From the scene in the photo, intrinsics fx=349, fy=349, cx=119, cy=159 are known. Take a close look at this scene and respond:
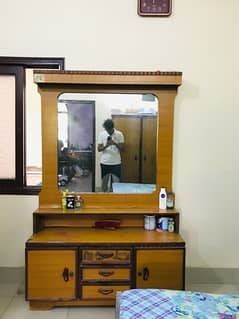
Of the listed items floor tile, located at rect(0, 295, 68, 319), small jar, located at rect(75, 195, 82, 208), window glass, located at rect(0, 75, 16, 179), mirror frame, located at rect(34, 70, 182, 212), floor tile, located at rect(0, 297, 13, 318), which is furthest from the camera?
window glass, located at rect(0, 75, 16, 179)

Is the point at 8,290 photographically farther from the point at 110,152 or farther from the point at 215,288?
the point at 215,288

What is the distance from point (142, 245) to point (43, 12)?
221 centimetres

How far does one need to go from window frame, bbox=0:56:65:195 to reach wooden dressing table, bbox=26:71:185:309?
24 centimetres

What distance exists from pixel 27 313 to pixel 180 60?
8.19 feet

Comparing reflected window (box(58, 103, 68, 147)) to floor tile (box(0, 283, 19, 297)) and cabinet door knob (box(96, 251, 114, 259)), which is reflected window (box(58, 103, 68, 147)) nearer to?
cabinet door knob (box(96, 251, 114, 259))

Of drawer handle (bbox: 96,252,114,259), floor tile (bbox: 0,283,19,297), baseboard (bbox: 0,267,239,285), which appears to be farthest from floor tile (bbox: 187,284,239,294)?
floor tile (bbox: 0,283,19,297)

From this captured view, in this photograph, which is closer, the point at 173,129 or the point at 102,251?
the point at 102,251

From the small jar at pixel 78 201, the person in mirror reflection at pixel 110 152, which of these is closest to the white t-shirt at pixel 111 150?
the person in mirror reflection at pixel 110 152

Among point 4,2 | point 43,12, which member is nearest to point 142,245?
point 43,12

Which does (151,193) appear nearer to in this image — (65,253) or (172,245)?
(172,245)

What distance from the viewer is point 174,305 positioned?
187cm

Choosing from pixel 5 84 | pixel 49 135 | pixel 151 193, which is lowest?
pixel 151 193

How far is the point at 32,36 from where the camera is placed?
3139 millimetres

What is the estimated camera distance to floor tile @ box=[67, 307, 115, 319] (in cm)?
268
